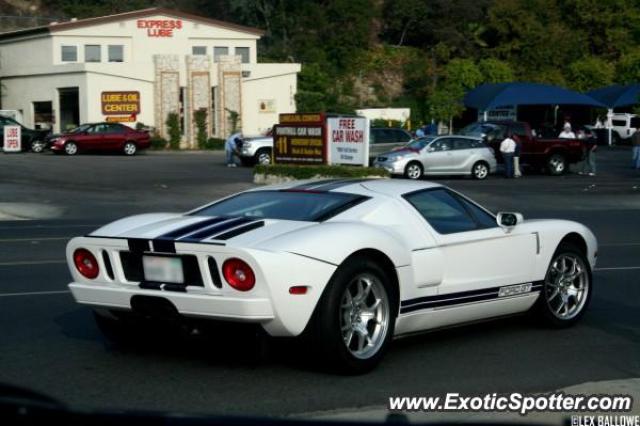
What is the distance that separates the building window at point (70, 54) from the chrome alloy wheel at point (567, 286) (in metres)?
48.9

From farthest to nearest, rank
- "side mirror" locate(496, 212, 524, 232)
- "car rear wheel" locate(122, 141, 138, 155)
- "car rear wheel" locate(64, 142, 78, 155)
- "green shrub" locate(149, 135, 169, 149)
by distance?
"green shrub" locate(149, 135, 169, 149) → "car rear wheel" locate(122, 141, 138, 155) → "car rear wheel" locate(64, 142, 78, 155) → "side mirror" locate(496, 212, 524, 232)

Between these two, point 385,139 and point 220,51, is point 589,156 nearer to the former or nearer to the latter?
point 385,139

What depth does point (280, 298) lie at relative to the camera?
697 centimetres

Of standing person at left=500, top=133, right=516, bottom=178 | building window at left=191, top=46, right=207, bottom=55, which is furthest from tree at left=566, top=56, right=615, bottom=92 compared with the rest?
standing person at left=500, top=133, right=516, bottom=178

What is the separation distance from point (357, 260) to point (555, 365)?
5.61ft

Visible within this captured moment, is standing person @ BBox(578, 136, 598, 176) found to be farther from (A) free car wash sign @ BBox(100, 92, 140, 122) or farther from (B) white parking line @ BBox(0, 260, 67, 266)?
(B) white parking line @ BBox(0, 260, 67, 266)

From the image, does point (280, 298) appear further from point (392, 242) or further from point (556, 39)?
point (556, 39)

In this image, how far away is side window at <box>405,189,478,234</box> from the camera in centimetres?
840

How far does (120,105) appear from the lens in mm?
54125

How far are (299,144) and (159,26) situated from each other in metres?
27.0

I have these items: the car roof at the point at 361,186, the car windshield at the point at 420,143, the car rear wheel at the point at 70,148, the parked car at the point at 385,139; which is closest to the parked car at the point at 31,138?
the car rear wheel at the point at 70,148

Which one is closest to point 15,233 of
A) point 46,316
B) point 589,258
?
point 46,316

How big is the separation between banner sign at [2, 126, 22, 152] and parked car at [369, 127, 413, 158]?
16.1 meters

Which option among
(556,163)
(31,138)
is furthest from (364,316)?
(31,138)
